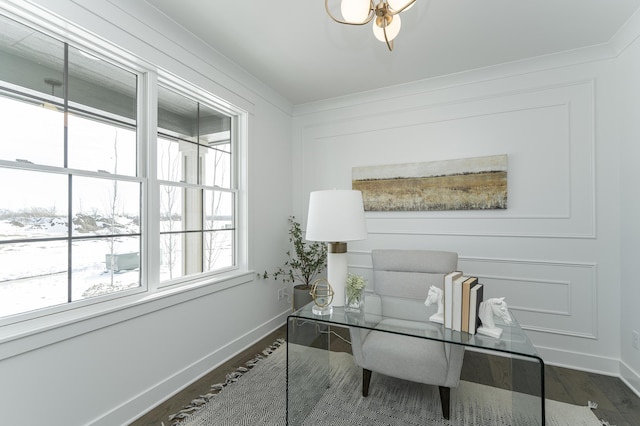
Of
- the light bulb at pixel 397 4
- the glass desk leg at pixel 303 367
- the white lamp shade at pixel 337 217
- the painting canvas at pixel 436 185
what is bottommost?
the glass desk leg at pixel 303 367

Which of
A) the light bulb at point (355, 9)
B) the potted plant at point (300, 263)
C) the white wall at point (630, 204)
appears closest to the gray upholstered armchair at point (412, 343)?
the potted plant at point (300, 263)

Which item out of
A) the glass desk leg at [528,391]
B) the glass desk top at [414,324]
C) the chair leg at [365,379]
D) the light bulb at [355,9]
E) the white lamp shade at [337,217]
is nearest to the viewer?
the glass desk leg at [528,391]

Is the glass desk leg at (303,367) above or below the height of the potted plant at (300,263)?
below

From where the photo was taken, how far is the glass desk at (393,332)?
121 centimetres

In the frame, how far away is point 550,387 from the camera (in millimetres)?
2242

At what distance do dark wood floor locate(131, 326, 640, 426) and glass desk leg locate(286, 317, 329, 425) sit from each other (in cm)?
55

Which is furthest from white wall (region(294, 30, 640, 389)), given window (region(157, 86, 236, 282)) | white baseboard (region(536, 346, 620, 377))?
window (region(157, 86, 236, 282))

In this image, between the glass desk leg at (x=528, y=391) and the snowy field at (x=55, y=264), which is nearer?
the glass desk leg at (x=528, y=391)

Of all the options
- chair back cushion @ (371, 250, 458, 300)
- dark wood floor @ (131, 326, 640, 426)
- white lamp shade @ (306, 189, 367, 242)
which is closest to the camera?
white lamp shade @ (306, 189, 367, 242)

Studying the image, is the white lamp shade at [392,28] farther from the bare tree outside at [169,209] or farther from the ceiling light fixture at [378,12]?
the bare tree outside at [169,209]

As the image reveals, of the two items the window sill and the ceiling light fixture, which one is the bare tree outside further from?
the ceiling light fixture

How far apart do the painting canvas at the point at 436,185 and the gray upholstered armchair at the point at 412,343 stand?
0.86m

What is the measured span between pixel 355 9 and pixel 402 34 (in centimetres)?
107

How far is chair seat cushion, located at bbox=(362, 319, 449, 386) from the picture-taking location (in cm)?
173
